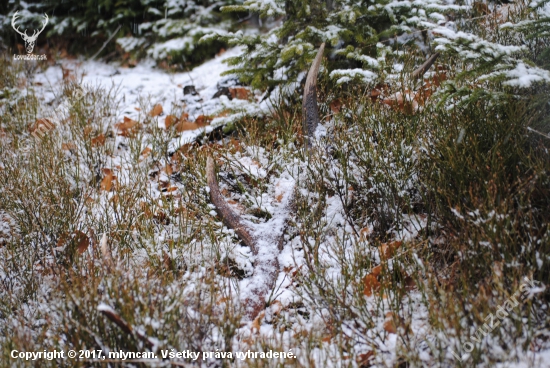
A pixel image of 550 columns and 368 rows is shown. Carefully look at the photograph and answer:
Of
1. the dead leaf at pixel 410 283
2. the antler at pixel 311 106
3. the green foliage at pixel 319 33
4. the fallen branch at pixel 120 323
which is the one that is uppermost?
the green foliage at pixel 319 33

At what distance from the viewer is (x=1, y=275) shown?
2299 millimetres

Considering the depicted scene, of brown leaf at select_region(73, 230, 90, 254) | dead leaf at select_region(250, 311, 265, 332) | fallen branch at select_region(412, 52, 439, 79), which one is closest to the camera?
dead leaf at select_region(250, 311, 265, 332)

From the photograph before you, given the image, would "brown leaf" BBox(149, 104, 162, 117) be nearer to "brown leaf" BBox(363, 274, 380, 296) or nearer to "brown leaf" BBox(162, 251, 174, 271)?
"brown leaf" BBox(162, 251, 174, 271)

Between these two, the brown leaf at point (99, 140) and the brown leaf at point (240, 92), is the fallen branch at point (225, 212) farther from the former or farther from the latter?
the brown leaf at point (240, 92)

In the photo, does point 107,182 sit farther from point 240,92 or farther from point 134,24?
point 134,24

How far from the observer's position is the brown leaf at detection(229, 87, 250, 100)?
432 cm

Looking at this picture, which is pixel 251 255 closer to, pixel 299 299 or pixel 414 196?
pixel 299 299

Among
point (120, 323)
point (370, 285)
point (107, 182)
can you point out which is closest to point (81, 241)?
point (107, 182)

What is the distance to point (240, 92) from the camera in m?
4.33

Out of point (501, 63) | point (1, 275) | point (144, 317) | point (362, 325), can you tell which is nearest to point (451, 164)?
point (501, 63)

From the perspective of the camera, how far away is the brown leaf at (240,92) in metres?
4.32
